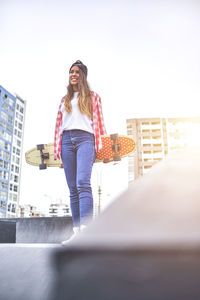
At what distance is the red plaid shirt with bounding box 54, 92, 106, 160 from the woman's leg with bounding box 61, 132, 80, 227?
8 cm

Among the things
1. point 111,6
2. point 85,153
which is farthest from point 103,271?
point 111,6

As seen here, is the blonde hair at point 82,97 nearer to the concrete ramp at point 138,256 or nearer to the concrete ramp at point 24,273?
the concrete ramp at point 24,273

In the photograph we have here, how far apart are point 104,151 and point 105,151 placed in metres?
0.01

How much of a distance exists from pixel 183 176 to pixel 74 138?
189cm

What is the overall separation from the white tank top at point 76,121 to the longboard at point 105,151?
1.36 feet

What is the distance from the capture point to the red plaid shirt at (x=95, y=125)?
7.29 ft

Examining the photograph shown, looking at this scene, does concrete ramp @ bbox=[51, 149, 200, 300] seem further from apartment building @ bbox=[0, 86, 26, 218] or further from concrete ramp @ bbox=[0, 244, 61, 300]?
apartment building @ bbox=[0, 86, 26, 218]

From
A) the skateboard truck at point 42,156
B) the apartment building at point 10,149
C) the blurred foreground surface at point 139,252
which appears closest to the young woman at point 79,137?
the skateboard truck at point 42,156

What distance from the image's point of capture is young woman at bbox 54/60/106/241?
2.03m

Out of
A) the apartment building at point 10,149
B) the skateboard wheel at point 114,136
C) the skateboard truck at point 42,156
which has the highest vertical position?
the apartment building at point 10,149

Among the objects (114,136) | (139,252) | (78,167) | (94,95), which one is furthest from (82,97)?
(139,252)

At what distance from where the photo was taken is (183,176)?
31 cm

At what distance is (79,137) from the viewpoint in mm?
2174

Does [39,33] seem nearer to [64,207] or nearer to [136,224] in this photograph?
[136,224]
